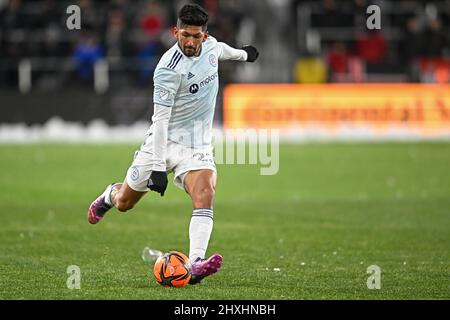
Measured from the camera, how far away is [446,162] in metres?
22.1

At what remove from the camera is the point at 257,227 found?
1419 cm

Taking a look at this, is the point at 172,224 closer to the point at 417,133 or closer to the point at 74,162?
the point at 74,162

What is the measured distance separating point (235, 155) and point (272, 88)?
9.83ft

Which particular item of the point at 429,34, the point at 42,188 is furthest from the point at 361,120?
the point at 42,188

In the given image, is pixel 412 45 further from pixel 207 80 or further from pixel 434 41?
pixel 207 80

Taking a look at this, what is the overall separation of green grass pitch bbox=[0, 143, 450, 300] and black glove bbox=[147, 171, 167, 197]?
84 cm

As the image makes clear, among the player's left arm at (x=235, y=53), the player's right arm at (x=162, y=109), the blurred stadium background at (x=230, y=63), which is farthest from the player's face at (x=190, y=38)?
the blurred stadium background at (x=230, y=63)

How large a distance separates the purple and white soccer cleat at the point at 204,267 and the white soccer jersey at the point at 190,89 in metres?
1.16

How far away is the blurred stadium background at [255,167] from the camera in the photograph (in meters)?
10.4

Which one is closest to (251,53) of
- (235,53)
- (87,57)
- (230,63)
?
(235,53)

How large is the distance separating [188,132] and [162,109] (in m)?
0.53

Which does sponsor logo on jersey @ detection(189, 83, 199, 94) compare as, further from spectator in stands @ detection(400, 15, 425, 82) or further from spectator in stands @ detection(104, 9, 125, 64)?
spectator in stands @ detection(400, 15, 425, 82)

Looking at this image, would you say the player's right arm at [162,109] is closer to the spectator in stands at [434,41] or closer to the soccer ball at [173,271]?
the soccer ball at [173,271]

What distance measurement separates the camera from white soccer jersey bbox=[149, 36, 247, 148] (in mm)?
9547
